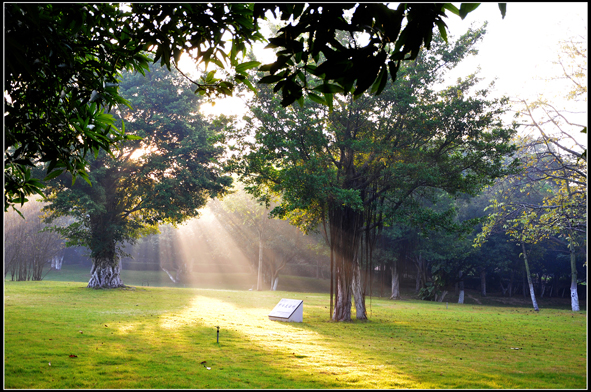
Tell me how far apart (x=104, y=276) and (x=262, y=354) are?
20.8 m

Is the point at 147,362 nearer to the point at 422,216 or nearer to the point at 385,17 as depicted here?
the point at 385,17

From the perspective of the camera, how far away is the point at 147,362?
7.21 metres

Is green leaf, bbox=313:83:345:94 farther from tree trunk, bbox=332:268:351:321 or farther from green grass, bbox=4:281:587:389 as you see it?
tree trunk, bbox=332:268:351:321

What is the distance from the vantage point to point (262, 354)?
8.52 metres

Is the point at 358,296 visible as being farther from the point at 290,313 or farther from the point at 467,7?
the point at 467,7

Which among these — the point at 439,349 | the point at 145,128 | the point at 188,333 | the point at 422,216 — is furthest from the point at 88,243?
the point at 439,349

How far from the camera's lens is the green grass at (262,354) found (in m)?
6.34

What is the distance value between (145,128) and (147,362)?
20131 mm

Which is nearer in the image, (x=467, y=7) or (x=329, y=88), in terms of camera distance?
(x=467, y=7)

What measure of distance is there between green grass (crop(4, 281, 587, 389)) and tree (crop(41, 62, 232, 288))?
9.52 m

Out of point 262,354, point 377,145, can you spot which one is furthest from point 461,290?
point 262,354

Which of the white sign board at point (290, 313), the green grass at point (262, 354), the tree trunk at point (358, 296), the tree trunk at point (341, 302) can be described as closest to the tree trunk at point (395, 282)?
the tree trunk at point (358, 296)

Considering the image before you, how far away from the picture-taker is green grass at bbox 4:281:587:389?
634 cm

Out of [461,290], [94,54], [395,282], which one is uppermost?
[94,54]
